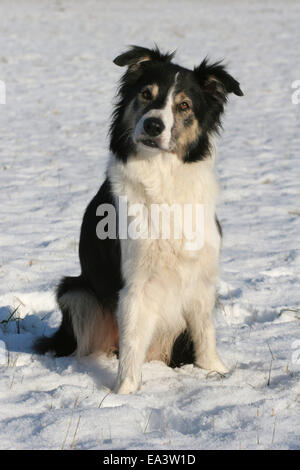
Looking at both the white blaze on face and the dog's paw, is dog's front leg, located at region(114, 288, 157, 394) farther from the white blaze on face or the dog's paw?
the white blaze on face

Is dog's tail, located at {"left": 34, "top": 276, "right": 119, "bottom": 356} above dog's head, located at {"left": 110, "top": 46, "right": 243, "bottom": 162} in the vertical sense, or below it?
below

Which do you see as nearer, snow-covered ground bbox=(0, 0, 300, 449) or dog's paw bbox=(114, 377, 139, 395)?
snow-covered ground bbox=(0, 0, 300, 449)

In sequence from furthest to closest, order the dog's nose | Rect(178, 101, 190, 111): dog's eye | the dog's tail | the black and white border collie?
the dog's tail
Rect(178, 101, 190, 111): dog's eye
the black and white border collie
the dog's nose

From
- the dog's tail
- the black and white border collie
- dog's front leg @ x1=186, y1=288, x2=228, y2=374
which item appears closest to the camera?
the black and white border collie

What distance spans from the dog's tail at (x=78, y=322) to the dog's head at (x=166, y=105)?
1063mm

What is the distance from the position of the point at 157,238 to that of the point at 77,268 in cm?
209

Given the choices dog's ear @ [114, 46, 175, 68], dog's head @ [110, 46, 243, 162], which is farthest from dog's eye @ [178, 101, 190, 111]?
dog's ear @ [114, 46, 175, 68]

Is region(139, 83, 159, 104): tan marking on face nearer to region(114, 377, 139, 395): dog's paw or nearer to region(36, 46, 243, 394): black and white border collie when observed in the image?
region(36, 46, 243, 394): black and white border collie

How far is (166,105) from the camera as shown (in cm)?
382

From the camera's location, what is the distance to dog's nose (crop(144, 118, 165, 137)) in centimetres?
368

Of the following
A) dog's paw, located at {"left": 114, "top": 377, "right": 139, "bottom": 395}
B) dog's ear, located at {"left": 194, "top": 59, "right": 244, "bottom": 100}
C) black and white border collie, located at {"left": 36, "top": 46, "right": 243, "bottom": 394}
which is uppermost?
dog's ear, located at {"left": 194, "top": 59, "right": 244, "bottom": 100}

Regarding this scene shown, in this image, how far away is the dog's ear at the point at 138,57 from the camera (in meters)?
3.90

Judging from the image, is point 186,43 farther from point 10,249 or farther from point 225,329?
point 225,329

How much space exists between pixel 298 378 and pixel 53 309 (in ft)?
7.22
